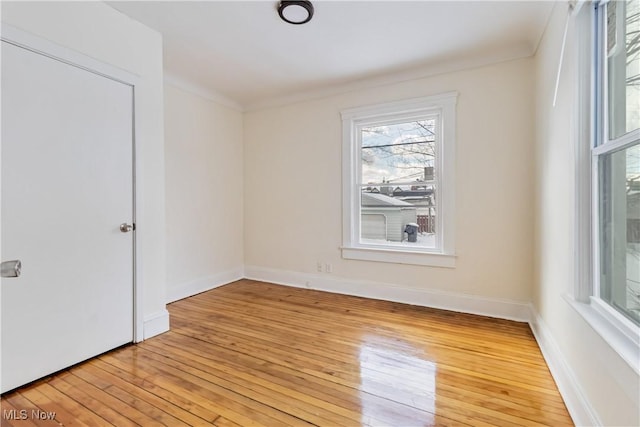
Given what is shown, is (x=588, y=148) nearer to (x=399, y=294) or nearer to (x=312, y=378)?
(x=312, y=378)

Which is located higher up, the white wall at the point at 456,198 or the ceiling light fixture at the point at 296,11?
the ceiling light fixture at the point at 296,11

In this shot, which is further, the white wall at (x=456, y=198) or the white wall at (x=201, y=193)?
the white wall at (x=201, y=193)

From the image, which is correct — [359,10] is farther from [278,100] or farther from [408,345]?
[408,345]

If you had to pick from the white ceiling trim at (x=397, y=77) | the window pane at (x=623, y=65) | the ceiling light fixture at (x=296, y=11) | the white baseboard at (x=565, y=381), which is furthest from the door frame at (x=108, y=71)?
the window pane at (x=623, y=65)

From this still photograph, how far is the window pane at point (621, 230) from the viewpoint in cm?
127

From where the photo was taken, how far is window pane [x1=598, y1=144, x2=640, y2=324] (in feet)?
4.16

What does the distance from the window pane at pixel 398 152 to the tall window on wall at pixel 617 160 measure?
1847 mm

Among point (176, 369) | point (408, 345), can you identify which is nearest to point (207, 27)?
point (176, 369)

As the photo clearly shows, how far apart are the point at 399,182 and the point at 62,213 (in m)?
2.99

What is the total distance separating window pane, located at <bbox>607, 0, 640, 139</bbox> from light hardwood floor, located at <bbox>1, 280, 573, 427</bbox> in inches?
57.6

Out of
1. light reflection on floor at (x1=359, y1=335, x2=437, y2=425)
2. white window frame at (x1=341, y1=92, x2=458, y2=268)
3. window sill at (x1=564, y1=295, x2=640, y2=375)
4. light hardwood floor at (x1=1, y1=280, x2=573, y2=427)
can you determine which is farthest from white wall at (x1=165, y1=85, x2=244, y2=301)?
window sill at (x1=564, y1=295, x2=640, y2=375)

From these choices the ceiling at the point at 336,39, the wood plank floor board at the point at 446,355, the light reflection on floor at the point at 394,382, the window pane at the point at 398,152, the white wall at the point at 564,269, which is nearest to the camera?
the white wall at the point at 564,269

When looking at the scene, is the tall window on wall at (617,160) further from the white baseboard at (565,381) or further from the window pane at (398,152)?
the window pane at (398,152)

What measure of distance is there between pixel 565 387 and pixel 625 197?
3.62ft
